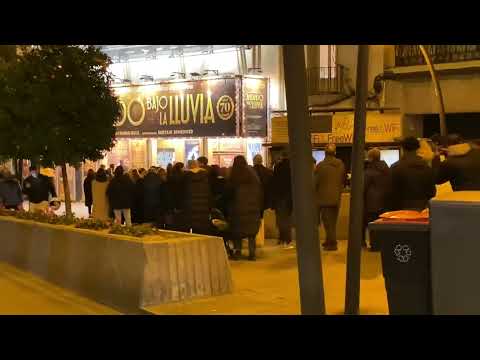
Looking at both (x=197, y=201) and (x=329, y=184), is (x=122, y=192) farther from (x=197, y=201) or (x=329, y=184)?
(x=329, y=184)

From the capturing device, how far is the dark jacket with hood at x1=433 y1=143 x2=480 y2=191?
7.59 metres

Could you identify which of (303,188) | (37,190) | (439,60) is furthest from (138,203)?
(439,60)

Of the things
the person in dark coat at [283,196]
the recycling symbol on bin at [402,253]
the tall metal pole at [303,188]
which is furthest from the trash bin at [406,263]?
the person in dark coat at [283,196]

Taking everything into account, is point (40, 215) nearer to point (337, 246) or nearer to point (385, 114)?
point (337, 246)

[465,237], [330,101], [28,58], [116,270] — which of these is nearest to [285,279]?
[116,270]

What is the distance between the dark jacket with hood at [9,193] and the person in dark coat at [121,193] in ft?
11.2

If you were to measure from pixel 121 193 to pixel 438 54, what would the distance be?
1046 cm

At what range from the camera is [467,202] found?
216 inches

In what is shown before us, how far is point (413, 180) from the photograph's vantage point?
9.48 metres

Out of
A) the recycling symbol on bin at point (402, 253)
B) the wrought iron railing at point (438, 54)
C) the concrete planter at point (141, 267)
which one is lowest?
the concrete planter at point (141, 267)

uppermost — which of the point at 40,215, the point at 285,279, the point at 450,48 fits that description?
the point at 450,48

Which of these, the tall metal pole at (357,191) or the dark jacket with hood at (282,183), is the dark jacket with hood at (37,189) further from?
the tall metal pole at (357,191)

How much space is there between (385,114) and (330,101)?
7.42 feet

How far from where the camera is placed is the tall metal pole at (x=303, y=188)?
586 cm
